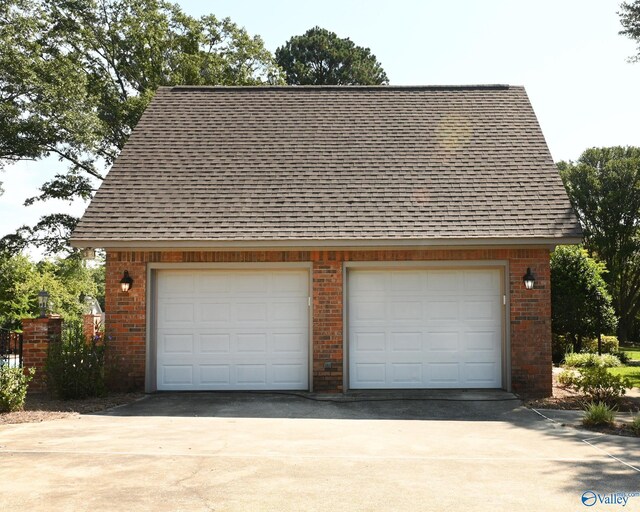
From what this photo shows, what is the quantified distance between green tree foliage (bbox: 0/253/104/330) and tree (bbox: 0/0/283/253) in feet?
3.45

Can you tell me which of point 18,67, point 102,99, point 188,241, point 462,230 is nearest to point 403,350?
point 462,230

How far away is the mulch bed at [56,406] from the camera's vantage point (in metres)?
9.12

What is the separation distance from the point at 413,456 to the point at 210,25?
25636mm

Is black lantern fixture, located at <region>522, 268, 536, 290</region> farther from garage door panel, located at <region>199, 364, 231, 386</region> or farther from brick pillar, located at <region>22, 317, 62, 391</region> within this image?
brick pillar, located at <region>22, 317, 62, 391</region>

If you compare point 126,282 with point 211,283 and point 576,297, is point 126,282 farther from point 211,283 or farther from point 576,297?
point 576,297

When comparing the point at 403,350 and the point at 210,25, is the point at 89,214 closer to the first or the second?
the point at 403,350

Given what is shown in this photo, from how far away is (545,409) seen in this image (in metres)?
9.82

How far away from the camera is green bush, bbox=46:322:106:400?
10.7 meters

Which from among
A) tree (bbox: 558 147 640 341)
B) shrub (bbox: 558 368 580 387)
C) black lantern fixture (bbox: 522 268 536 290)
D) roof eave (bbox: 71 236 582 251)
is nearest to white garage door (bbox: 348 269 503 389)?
black lantern fixture (bbox: 522 268 536 290)

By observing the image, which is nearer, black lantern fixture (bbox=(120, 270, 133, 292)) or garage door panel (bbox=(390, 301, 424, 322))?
black lantern fixture (bbox=(120, 270, 133, 292))

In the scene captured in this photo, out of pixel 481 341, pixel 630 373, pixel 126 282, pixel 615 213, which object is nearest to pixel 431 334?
pixel 481 341

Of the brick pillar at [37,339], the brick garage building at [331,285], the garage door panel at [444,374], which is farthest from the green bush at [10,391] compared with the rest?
the garage door panel at [444,374]

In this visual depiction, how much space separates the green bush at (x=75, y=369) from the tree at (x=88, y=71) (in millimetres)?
11821

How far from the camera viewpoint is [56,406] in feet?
33.1
